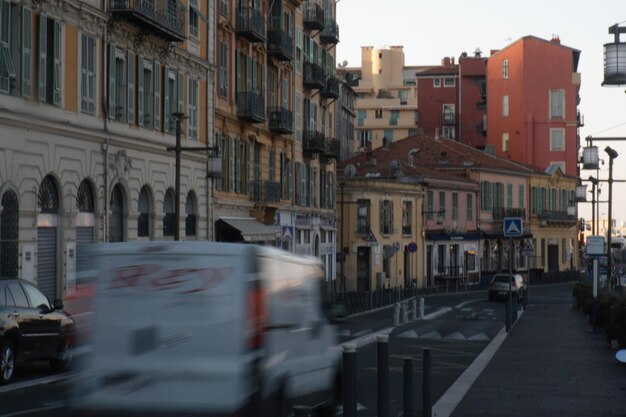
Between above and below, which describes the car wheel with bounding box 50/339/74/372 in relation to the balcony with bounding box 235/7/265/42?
below

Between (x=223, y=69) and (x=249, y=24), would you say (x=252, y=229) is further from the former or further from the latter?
(x=249, y=24)

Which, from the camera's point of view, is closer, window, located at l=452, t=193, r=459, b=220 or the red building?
window, located at l=452, t=193, r=459, b=220

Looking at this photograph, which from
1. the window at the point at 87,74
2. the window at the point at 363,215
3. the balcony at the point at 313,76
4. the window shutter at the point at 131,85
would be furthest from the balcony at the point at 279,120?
the window at the point at 363,215

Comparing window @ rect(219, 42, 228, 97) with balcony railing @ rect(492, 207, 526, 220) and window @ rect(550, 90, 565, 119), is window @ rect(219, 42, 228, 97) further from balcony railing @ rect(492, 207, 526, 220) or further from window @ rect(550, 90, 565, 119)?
window @ rect(550, 90, 565, 119)

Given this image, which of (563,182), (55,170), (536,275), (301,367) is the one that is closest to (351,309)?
(55,170)

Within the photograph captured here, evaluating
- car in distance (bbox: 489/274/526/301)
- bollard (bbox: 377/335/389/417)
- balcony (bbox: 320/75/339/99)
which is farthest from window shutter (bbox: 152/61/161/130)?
car in distance (bbox: 489/274/526/301)

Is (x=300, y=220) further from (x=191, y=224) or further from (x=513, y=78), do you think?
(x=513, y=78)

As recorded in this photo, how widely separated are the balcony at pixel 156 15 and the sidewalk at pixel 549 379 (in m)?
14.3

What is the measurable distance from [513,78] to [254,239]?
205ft

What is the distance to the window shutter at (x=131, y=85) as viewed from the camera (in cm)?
3806

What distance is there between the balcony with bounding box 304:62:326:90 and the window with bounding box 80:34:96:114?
28.0 meters

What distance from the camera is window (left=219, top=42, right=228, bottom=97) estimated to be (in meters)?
48.1

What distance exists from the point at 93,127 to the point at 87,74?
1488 millimetres

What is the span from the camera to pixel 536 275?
98375 mm
